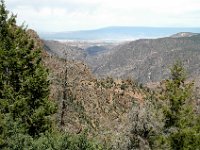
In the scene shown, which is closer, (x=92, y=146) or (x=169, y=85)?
(x=92, y=146)

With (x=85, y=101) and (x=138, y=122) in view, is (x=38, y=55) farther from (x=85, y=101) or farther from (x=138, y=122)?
(x=85, y=101)

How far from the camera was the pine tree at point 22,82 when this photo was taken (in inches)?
1244

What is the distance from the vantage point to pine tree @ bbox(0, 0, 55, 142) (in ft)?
→ 104

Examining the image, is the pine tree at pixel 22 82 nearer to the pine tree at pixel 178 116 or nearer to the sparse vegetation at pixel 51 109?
the sparse vegetation at pixel 51 109

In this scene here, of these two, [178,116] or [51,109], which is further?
[178,116]

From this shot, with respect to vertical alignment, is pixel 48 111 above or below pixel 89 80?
above

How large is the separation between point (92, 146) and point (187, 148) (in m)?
12.0

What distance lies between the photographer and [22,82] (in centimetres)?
3288

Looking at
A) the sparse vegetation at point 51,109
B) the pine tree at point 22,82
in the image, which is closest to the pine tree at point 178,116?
the sparse vegetation at point 51,109

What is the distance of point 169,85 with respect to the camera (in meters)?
34.6

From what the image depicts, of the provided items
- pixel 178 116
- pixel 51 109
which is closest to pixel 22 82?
pixel 51 109

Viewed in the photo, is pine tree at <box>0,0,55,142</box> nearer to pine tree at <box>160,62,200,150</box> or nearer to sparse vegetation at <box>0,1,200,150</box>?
sparse vegetation at <box>0,1,200,150</box>

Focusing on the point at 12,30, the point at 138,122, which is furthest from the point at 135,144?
the point at 12,30

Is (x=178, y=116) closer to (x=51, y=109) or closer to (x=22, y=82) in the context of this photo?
(x=51, y=109)
